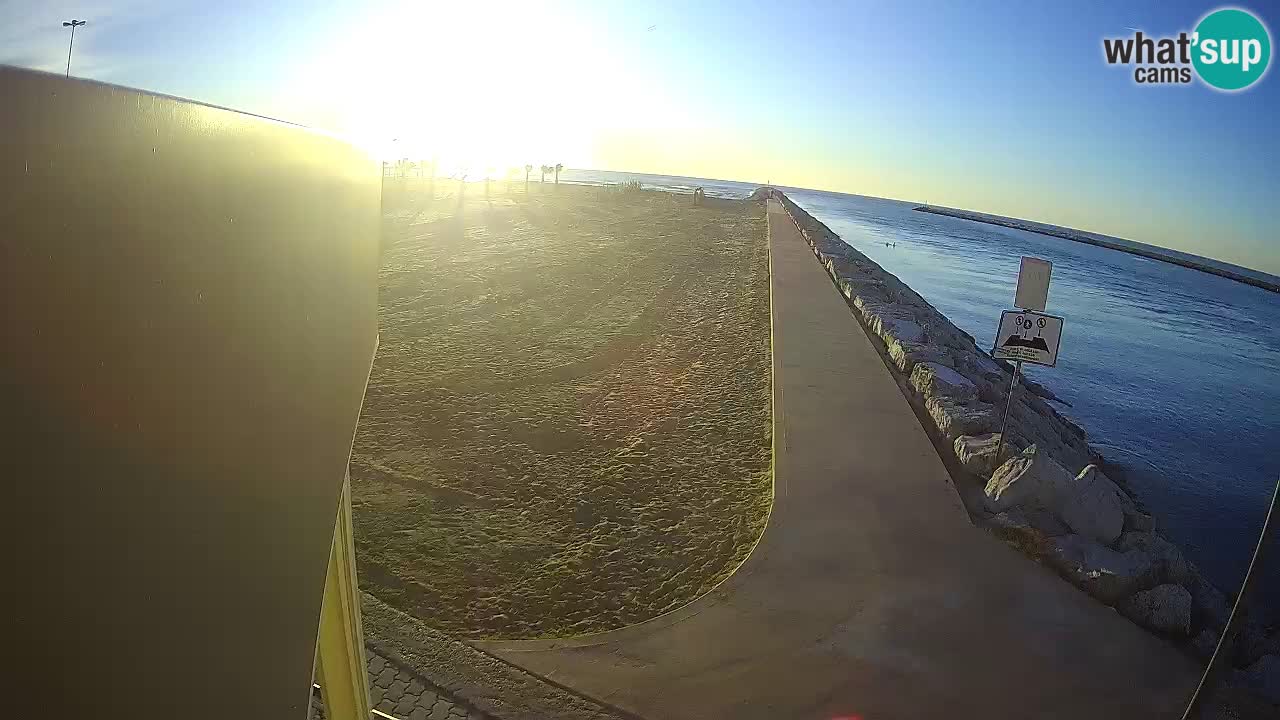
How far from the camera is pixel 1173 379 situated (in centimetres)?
2123

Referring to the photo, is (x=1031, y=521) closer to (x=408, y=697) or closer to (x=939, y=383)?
(x=939, y=383)

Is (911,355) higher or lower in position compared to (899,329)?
lower

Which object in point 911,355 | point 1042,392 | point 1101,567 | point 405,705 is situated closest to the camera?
point 405,705

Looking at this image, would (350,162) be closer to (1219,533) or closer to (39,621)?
(39,621)

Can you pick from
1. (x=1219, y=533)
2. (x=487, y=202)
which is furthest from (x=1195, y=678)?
(x=487, y=202)

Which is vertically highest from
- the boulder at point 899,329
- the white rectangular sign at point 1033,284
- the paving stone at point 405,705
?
the white rectangular sign at point 1033,284

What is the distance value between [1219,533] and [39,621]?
535 inches

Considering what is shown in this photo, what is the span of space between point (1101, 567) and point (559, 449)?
16.5 feet

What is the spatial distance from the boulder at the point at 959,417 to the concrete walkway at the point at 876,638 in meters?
1.33

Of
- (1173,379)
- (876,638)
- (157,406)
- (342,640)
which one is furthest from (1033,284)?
(1173,379)

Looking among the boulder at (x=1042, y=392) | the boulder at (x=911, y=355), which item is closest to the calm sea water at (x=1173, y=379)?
the boulder at (x=1042, y=392)

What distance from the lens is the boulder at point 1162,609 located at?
16.6 ft

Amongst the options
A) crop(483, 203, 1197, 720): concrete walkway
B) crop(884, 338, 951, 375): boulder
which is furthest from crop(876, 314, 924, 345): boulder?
crop(483, 203, 1197, 720): concrete walkway

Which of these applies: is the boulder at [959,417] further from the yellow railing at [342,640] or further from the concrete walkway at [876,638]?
the yellow railing at [342,640]
